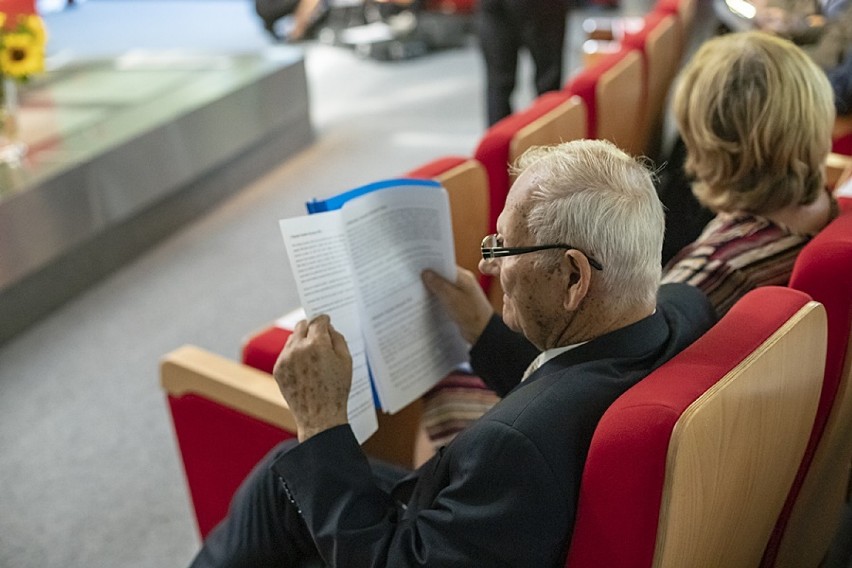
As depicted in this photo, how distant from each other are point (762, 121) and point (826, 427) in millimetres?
530

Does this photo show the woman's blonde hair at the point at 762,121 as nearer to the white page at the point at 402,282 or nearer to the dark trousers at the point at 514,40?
the white page at the point at 402,282

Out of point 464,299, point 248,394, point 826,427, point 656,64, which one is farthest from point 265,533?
point 656,64

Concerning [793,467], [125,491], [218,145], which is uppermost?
[793,467]

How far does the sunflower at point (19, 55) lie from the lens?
10.5 ft

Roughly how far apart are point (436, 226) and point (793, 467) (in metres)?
0.65

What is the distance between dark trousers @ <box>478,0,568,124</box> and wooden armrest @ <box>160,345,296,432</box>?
264cm

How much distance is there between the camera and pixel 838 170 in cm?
235

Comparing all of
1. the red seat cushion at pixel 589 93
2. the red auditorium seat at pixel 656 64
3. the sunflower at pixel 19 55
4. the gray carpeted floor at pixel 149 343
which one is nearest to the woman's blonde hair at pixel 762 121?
the red seat cushion at pixel 589 93

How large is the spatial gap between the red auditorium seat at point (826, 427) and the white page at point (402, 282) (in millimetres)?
558

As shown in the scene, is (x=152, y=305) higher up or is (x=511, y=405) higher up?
(x=511, y=405)

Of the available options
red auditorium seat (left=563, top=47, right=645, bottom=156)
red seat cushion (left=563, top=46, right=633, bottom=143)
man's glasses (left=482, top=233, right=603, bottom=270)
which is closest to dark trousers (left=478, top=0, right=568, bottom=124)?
red auditorium seat (left=563, top=47, right=645, bottom=156)

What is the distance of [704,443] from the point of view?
3.19 feet

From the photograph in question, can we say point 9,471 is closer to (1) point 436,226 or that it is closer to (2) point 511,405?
(1) point 436,226

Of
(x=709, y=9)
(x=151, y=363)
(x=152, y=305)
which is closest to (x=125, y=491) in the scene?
(x=151, y=363)
